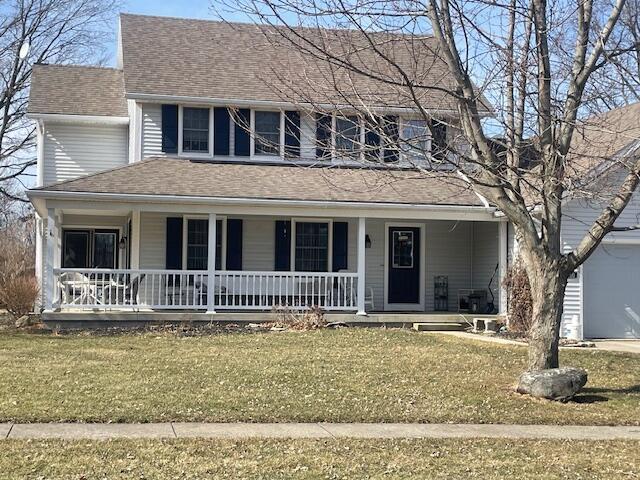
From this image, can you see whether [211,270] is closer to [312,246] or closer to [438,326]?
[312,246]

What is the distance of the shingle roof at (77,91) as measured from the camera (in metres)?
21.1

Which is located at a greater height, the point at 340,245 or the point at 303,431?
the point at 340,245

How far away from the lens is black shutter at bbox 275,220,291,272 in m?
19.7

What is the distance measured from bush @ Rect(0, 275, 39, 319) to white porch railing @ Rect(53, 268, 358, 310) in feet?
2.30

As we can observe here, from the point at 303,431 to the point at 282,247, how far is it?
1140cm

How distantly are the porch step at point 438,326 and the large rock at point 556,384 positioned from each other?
7.36 m

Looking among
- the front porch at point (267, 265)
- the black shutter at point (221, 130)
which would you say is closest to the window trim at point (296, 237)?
the front porch at point (267, 265)

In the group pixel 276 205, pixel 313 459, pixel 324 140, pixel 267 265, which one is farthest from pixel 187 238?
pixel 313 459

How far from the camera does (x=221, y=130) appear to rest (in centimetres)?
2003

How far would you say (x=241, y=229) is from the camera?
19594mm

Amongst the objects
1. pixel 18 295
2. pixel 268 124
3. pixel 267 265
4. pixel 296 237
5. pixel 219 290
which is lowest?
pixel 18 295

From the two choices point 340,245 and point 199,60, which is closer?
point 340,245

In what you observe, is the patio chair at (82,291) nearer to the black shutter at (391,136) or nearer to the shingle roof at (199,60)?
the shingle roof at (199,60)

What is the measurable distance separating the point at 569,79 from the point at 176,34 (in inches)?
583
